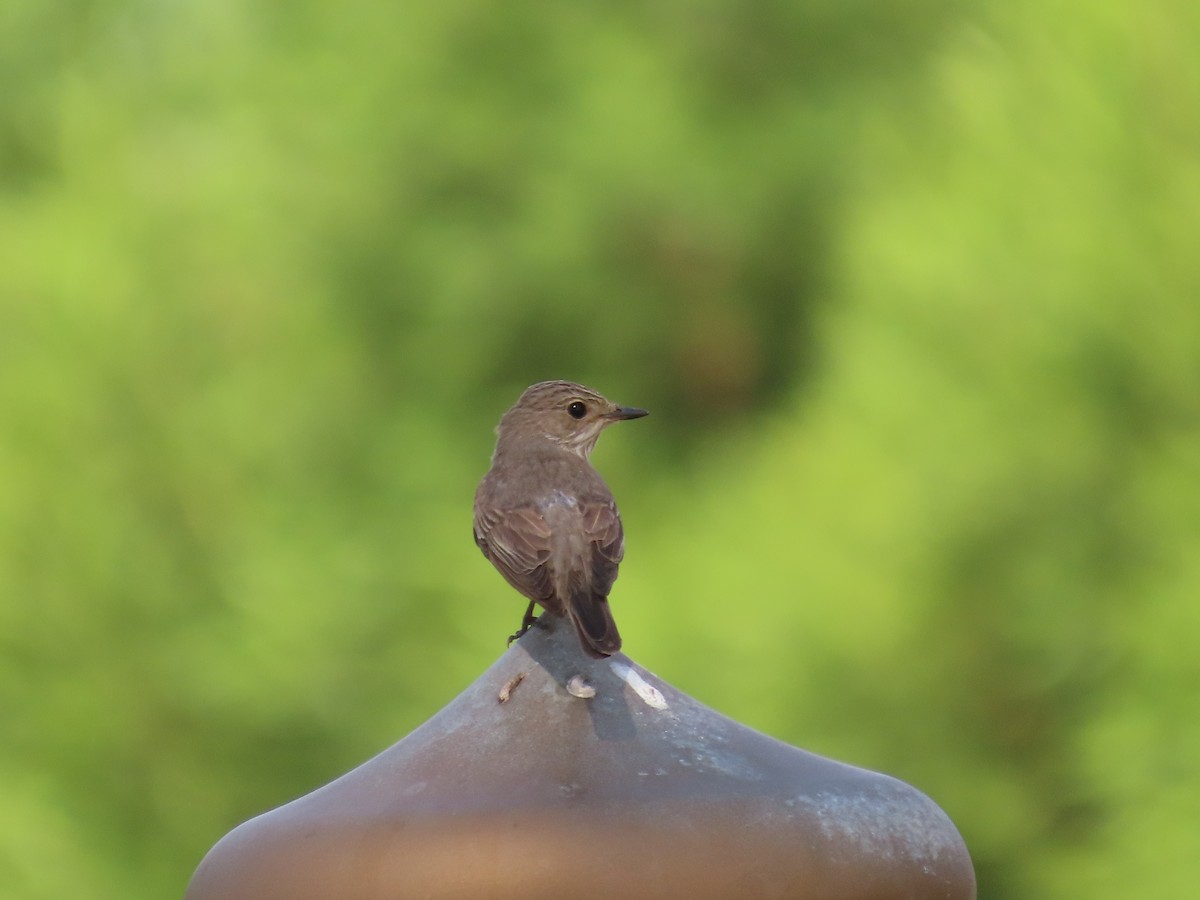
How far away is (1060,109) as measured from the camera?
10719mm

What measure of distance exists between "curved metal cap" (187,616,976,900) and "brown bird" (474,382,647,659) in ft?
0.89

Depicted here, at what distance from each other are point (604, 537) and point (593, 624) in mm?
961

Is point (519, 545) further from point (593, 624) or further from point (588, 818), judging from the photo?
point (588, 818)

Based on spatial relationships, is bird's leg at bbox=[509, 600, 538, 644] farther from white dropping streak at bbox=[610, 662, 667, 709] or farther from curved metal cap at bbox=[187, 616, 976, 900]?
curved metal cap at bbox=[187, 616, 976, 900]

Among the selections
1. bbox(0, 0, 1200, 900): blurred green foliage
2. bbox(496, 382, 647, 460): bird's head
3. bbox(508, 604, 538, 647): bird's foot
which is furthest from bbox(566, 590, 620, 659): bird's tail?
bbox(0, 0, 1200, 900): blurred green foliage

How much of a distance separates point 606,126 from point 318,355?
2597 mm

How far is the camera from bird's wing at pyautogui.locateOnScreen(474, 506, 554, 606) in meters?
4.41

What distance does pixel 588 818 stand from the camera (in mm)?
3055

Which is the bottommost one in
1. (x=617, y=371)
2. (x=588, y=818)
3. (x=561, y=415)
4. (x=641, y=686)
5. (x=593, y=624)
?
(x=588, y=818)

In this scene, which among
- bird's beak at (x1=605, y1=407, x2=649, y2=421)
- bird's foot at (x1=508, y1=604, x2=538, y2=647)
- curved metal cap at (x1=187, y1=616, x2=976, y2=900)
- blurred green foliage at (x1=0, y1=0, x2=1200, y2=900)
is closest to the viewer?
curved metal cap at (x1=187, y1=616, x2=976, y2=900)

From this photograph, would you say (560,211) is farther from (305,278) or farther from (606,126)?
(305,278)

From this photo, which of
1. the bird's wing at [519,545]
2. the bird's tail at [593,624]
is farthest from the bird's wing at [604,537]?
the bird's tail at [593,624]

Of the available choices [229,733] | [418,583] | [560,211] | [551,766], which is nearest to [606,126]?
[560,211]

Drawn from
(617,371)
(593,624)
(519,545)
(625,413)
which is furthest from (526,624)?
(617,371)
